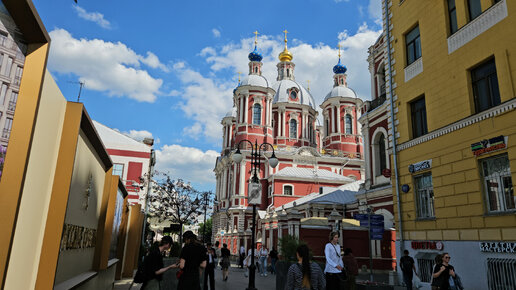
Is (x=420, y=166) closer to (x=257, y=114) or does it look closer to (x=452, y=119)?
(x=452, y=119)

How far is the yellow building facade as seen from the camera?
384 inches

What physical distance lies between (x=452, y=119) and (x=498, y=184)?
2.56 metres

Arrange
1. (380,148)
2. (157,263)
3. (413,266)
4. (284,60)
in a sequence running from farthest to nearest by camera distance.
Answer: (284,60), (380,148), (413,266), (157,263)

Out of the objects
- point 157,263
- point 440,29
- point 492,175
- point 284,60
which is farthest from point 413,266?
point 284,60

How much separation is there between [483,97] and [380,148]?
448 inches

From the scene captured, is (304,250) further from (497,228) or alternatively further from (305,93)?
(305,93)

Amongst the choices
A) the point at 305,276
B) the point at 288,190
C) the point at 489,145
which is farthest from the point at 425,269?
the point at 288,190

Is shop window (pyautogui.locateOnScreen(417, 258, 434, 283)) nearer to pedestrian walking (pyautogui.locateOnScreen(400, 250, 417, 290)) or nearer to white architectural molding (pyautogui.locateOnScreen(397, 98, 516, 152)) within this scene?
pedestrian walking (pyautogui.locateOnScreen(400, 250, 417, 290))

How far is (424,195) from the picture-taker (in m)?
12.8

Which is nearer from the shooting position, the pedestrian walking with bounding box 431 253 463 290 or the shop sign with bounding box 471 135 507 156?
the pedestrian walking with bounding box 431 253 463 290

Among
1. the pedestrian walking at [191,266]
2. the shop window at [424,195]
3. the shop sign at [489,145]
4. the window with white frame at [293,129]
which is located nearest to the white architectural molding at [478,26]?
the shop sign at [489,145]

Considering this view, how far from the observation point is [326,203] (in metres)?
29.9

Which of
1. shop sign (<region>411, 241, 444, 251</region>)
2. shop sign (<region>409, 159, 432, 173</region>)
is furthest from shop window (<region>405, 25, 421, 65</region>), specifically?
shop sign (<region>411, 241, 444, 251</region>)

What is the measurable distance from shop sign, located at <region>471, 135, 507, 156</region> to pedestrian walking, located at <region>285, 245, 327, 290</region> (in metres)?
7.22
